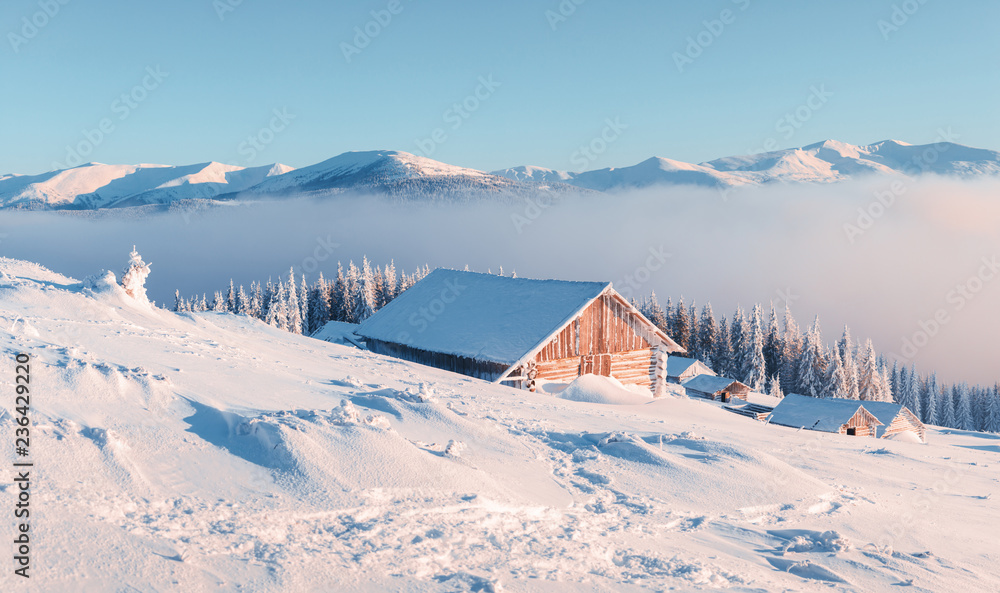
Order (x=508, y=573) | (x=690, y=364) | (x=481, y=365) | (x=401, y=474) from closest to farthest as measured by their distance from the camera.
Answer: (x=508, y=573)
(x=401, y=474)
(x=481, y=365)
(x=690, y=364)

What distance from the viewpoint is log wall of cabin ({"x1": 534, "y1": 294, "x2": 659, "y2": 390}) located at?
23875mm

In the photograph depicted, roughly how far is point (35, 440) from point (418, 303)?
2442 centimetres

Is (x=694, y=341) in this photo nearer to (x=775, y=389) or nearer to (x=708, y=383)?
(x=775, y=389)

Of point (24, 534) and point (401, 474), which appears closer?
point (24, 534)

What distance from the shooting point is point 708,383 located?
6481 cm

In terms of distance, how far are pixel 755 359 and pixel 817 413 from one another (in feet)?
122

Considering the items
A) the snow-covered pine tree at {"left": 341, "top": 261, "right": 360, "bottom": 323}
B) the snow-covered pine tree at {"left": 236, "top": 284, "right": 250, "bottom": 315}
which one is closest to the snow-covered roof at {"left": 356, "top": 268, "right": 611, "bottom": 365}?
the snow-covered pine tree at {"left": 341, "top": 261, "right": 360, "bottom": 323}

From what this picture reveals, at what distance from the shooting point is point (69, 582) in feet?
15.1

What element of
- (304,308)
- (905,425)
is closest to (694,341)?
(905,425)

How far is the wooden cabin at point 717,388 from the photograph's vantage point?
204ft

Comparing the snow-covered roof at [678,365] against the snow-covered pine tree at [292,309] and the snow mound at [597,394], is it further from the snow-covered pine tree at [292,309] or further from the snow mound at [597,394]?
the snow mound at [597,394]

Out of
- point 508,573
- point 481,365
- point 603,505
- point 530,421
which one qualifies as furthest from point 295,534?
point 481,365

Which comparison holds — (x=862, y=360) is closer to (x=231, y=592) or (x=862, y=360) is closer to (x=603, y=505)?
(x=603, y=505)

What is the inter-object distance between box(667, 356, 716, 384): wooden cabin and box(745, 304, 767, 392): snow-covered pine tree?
7.86m
